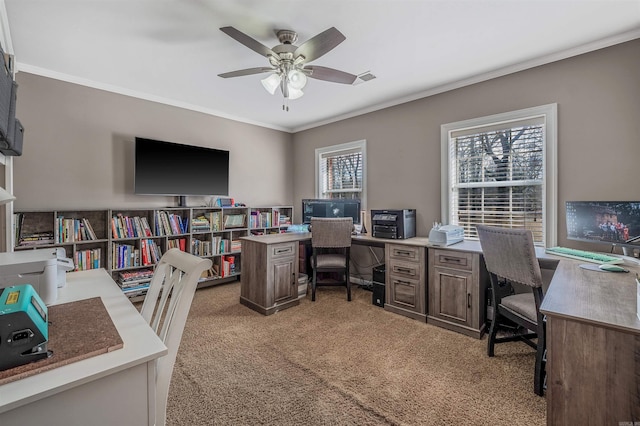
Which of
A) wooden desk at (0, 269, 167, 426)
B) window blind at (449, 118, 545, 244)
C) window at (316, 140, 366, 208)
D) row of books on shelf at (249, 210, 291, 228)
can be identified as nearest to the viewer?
wooden desk at (0, 269, 167, 426)

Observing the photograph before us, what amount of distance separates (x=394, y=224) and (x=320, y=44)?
202cm

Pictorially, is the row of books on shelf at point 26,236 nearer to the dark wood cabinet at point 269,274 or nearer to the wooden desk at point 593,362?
the dark wood cabinet at point 269,274

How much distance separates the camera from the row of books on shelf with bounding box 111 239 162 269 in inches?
128

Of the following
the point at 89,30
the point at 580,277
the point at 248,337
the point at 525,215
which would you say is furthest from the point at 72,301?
the point at 525,215

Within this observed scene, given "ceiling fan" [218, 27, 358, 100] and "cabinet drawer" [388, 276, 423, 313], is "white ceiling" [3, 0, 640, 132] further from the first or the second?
"cabinet drawer" [388, 276, 423, 313]

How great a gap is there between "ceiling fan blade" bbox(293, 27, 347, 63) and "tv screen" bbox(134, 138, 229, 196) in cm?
227

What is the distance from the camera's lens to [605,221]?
2072 mm

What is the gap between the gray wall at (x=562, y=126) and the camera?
7.59 ft

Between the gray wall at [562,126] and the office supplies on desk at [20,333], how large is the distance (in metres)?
3.43

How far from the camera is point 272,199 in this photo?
197 inches

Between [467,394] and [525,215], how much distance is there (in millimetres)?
1940

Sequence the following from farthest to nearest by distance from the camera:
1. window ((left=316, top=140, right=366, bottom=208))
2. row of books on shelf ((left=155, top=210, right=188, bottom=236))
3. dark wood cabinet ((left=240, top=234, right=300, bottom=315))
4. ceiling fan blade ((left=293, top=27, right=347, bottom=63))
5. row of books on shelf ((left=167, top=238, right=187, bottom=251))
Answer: window ((left=316, top=140, right=366, bottom=208)), row of books on shelf ((left=167, top=238, right=187, bottom=251)), row of books on shelf ((left=155, top=210, right=188, bottom=236)), dark wood cabinet ((left=240, top=234, right=300, bottom=315)), ceiling fan blade ((left=293, top=27, right=347, bottom=63))

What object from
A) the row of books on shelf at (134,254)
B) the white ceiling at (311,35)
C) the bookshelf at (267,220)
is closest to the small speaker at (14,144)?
the white ceiling at (311,35)

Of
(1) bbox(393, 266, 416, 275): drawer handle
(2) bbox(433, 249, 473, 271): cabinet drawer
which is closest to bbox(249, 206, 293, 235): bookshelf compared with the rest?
(1) bbox(393, 266, 416, 275): drawer handle
